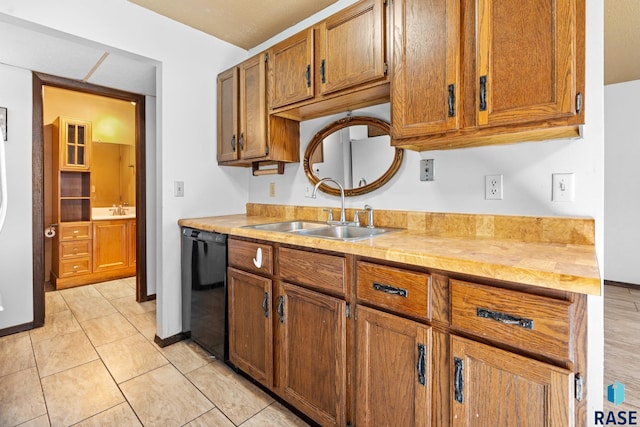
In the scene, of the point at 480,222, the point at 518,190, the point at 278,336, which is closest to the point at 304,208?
the point at 278,336

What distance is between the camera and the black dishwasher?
6.46ft

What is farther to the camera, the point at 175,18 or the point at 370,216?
the point at 175,18

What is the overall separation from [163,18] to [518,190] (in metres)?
2.56

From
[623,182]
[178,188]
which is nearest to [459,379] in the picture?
[178,188]

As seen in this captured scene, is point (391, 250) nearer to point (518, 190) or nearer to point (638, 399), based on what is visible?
point (518, 190)

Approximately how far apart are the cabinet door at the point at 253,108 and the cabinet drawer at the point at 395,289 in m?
1.36

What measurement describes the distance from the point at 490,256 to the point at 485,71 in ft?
2.33

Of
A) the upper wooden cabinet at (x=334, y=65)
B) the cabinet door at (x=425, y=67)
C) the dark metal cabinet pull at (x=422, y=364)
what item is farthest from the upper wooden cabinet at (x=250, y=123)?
the dark metal cabinet pull at (x=422, y=364)

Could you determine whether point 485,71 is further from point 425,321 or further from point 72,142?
point 72,142

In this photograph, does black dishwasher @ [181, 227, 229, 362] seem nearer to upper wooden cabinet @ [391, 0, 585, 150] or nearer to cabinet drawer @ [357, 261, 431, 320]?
cabinet drawer @ [357, 261, 431, 320]

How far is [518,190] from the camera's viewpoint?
1430 mm

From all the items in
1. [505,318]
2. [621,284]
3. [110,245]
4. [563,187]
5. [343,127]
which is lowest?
[621,284]

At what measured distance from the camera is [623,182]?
12.6 ft

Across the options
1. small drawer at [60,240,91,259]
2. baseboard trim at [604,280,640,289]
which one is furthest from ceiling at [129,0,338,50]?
baseboard trim at [604,280,640,289]
